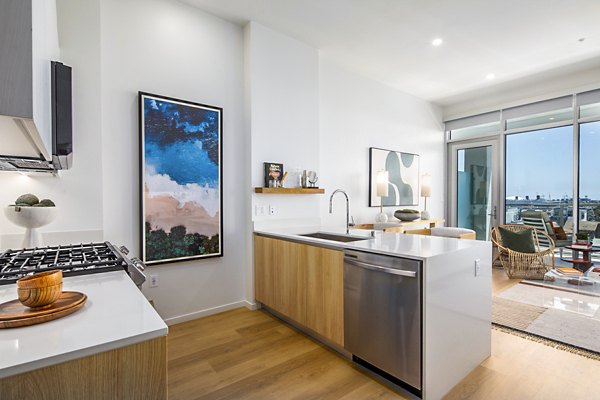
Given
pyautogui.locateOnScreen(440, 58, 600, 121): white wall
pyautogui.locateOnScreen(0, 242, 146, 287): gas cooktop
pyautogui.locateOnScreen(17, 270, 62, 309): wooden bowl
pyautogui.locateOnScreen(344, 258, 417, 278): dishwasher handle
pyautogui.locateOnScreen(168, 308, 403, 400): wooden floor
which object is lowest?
pyautogui.locateOnScreen(168, 308, 403, 400): wooden floor

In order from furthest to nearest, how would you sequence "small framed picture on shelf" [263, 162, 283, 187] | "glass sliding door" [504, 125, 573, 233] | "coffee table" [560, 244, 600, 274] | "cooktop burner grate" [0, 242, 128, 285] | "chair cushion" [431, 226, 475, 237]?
"glass sliding door" [504, 125, 573, 233] → "chair cushion" [431, 226, 475, 237] → "coffee table" [560, 244, 600, 274] → "small framed picture on shelf" [263, 162, 283, 187] → "cooktop burner grate" [0, 242, 128, 285]

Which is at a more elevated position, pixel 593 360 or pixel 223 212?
pixel 223 212

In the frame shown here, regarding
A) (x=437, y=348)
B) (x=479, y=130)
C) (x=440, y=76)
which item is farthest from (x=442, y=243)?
(x=479, y=130)

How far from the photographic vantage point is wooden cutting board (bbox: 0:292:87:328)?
820 millimetres

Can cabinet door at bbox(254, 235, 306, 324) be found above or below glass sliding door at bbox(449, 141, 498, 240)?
below

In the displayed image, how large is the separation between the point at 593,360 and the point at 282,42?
4.05m

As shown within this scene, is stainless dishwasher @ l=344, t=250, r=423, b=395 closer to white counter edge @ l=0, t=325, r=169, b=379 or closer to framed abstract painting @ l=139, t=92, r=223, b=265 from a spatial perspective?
white counter edge @ l=0, t=325, r=169, b=379

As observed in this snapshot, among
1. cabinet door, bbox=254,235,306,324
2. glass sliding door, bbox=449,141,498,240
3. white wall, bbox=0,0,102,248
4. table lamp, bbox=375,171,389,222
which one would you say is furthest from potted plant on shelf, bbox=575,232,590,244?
white wall, bbox=0,0,102,248

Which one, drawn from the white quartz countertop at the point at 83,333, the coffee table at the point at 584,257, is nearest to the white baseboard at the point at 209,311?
the white quartz countertop at the point at 83,333

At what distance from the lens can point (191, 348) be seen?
2.43 meters

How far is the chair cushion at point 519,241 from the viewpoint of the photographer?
14.4 feet

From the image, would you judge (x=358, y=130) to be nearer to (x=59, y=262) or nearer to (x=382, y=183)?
(x=382, y=183)

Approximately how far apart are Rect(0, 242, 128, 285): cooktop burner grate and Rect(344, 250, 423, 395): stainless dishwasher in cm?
141

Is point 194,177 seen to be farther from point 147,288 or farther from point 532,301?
point 532,301
